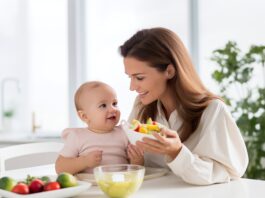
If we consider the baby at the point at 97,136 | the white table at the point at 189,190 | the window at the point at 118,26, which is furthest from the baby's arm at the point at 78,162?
the window at the point at 118,26

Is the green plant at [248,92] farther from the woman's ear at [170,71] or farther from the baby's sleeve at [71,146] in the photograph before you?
the baby's sleeve at [71,146]

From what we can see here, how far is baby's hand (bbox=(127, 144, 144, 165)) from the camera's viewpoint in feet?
6.27

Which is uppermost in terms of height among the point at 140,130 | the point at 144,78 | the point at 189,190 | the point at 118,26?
the point at 118,26

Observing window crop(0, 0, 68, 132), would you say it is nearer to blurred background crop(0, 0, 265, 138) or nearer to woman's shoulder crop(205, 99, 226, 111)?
blurred background crop(0, 0, 265, 138)

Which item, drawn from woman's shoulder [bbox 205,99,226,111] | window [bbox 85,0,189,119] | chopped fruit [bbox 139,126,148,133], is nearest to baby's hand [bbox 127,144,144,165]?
chopped fruit [bbox 139,126,148,133]

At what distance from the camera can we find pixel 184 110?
1996 mm

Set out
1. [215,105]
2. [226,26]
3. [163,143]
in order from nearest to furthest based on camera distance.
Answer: [163,143] < [215,105] < [226,26]

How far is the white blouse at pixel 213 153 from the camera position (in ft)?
5.83

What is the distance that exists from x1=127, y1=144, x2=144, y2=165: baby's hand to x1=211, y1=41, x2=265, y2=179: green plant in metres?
1.63

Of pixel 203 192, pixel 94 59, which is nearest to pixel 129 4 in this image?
pixel 94 59

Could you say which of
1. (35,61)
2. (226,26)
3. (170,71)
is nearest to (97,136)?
(170,71)

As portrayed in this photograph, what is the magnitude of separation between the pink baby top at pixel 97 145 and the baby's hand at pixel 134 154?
30mm

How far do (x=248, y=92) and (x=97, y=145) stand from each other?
71.3 inches

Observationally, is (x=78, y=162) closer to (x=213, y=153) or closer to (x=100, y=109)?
(x=100, y=109)
